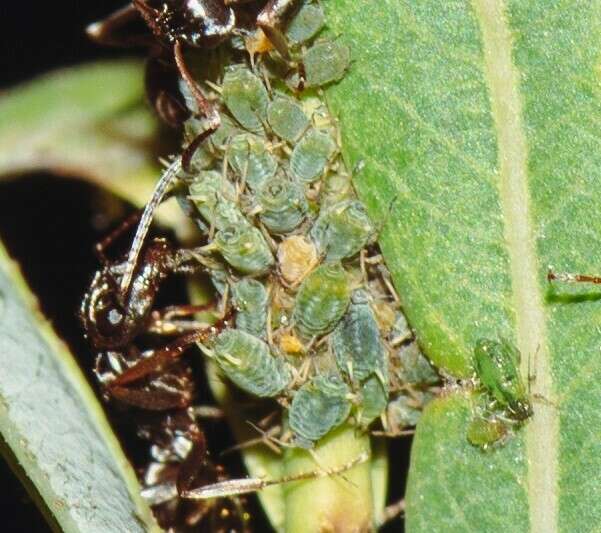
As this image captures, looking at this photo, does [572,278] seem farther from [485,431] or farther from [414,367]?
[414,367]

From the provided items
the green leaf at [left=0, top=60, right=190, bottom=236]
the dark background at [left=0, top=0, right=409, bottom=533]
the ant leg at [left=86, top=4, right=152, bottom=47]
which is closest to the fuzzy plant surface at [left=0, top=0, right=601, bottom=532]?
the ant leg at [left=86, top=4, right=152, bottom=47]

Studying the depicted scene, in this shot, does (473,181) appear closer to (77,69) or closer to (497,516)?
(497,516)

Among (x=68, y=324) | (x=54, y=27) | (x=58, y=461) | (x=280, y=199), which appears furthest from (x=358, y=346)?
(x=54, y=27)

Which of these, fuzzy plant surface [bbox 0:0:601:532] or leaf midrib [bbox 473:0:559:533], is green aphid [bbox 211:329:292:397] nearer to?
fuzzy plant surface [bbox 0:0:601:532]

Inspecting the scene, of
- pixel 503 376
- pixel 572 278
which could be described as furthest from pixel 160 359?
pixel 572 278

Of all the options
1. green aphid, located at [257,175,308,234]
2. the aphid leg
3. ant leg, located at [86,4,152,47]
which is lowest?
the aphid leg

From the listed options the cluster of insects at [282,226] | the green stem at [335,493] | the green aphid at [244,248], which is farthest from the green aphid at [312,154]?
the green stem at [335,493]
